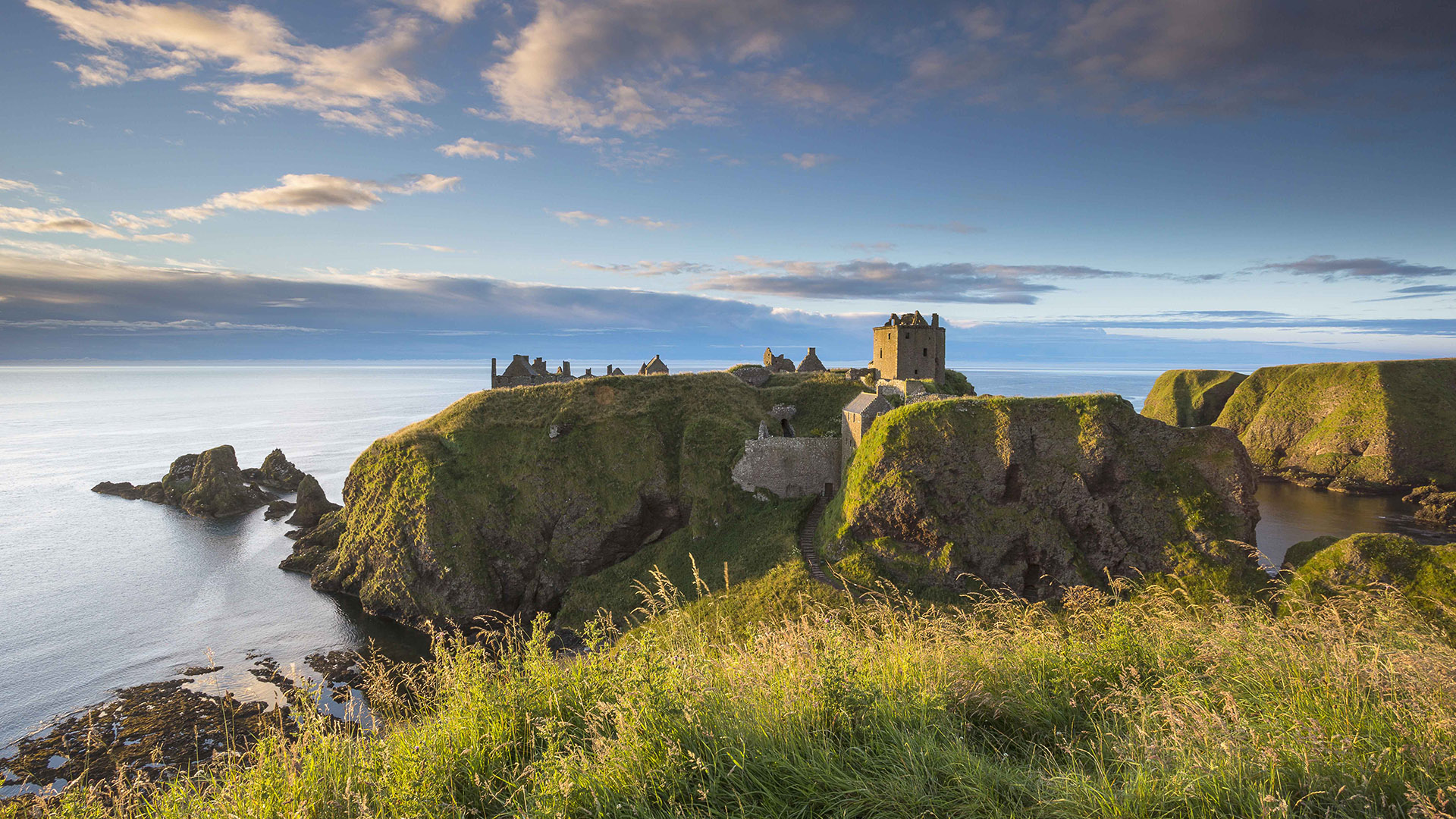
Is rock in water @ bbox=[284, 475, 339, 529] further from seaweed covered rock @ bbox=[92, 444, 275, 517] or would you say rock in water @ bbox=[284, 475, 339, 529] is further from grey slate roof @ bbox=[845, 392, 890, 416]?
grey slate roof @ bbox=[845, 392, 890, 416]

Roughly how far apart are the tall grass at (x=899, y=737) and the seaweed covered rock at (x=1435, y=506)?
9520cm

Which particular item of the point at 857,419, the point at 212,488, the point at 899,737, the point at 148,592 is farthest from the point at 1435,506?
the point at 212,488

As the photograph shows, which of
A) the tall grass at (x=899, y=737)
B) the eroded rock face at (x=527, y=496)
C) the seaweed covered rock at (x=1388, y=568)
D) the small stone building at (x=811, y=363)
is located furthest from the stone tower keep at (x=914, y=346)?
the tall grass at (x=899, y=737)

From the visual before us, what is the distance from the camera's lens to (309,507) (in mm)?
75375

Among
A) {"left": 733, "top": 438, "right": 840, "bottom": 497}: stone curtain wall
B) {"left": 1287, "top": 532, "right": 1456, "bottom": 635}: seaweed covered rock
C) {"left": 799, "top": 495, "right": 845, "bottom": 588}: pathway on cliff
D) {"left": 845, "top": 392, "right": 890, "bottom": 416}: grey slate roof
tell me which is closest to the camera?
{"left": 1287, "top": 532, "right": 1456, "bottom": 635}: seaweed covered rock

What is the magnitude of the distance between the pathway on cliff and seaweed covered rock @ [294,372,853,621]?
5.65 metres

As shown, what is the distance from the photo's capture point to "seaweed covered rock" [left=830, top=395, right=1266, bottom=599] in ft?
117

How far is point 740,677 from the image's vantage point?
6.46m

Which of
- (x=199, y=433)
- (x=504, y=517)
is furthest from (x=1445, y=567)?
(x=199, y=433)

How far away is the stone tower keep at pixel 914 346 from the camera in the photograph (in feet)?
190

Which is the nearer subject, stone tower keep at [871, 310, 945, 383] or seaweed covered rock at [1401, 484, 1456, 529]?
stone tower keep at [871, 310, 945, 383]

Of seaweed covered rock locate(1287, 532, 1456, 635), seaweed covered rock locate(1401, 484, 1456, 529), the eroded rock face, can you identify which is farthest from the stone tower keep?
seaweed covered rock locate(1401, 484, 1456, 529)

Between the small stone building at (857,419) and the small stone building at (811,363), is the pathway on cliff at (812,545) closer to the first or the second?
the small stone building at (857,419)

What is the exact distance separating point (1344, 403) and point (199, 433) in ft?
819
